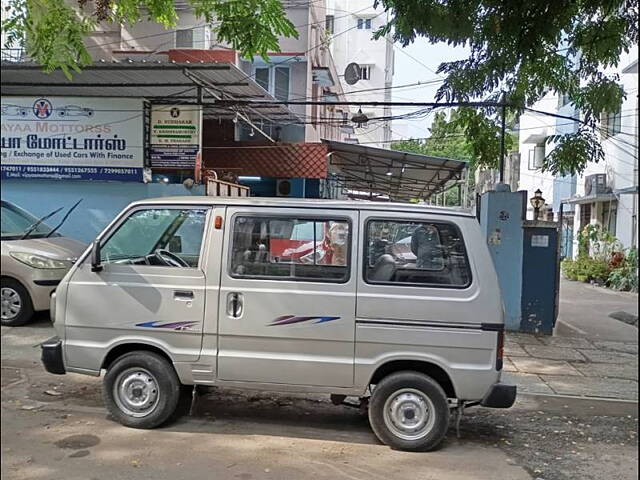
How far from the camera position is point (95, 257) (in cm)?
468

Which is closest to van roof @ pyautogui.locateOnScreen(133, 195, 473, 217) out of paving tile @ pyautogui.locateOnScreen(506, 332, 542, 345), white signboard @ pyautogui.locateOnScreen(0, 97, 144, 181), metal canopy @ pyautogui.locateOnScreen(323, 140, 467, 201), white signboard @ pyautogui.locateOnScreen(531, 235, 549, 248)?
paving tile @ pyautogui.locateOnScreen(506, 332, 542, 345)

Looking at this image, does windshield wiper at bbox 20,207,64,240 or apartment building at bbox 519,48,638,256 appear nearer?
windshield wiper at bbox 20,207,64,240

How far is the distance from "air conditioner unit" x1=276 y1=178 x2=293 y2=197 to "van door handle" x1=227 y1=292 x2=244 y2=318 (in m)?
10.9

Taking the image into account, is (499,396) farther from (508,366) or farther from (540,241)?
(540,241)

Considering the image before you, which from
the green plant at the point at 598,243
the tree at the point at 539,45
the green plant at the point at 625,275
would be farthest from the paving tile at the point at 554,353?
the green plant at the point at 598,243

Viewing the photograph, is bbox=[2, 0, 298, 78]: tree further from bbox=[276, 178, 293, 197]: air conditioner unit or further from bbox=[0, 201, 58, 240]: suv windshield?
bbox=[276, 178, 293, 197]: air conditioner unit

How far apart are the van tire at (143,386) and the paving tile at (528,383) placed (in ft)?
11.3

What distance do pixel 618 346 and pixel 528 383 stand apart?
3.14 metres

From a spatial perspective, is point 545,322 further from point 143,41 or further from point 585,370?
point 143,41

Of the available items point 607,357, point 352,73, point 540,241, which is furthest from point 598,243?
point 607,357

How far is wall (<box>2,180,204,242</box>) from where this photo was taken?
6.95m

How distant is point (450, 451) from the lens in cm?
455

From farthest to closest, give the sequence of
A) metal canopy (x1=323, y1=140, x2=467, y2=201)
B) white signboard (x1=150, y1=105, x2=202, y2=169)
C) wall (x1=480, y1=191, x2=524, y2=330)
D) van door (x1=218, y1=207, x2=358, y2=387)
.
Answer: metal canopy (x1=323, y1=140, x2=467, y2=201)
white signboard (x1=150, y1=105, x2=202, y2=169)
wall (x1=480, y1=191, x2=524, y2=330)
van door (x1=218, y1=207, x2=358, y2=387)

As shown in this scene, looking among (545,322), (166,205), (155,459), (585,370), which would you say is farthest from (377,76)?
(155,459)
